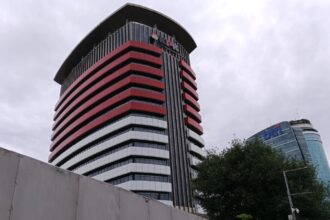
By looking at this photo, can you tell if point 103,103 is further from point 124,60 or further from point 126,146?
point 126,146

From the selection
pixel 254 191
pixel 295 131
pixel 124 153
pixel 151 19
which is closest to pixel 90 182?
pixel 254 191

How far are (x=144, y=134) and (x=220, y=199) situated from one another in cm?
3537

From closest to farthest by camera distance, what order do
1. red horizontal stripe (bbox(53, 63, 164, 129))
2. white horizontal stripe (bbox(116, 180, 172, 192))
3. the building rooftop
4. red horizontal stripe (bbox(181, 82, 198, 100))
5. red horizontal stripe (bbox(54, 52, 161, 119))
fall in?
white horizontal stripe (bbox(116, 180, 172, 192))
red horizontal stripe (bbox(53, 63, 164, 129))
red horizontal stripe (bbox(54, 52, 161, 119))
red horizontal stripe (bbox(181, 82, 198, 100))
the building rooftop

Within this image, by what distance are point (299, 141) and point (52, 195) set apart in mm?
167507

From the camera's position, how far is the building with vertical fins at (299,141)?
155375mm

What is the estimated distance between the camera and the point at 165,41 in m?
75.8

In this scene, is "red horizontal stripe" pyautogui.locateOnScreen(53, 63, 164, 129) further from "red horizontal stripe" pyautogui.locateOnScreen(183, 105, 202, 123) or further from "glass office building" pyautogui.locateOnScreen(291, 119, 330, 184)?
"glass office building" pyautogui.locateOnScreen(291, 119, 330, 184)

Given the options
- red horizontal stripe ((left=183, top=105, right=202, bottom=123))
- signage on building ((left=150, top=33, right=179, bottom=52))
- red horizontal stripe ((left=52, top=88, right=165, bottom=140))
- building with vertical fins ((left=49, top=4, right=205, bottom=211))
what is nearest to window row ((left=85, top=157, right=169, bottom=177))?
building with vertical fins ((left=49, top=4, right=205, bottom=211))

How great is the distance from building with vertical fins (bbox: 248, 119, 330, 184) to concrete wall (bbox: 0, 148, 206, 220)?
154 m

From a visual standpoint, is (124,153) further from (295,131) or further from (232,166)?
(295,131)

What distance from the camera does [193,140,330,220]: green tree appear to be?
2464 centimetres

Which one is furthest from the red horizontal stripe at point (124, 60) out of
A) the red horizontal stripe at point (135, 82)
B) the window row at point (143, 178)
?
the window row at point (143, 178)

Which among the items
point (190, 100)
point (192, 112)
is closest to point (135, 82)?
point (190, 100)

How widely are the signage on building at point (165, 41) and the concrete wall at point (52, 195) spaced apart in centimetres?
6987
